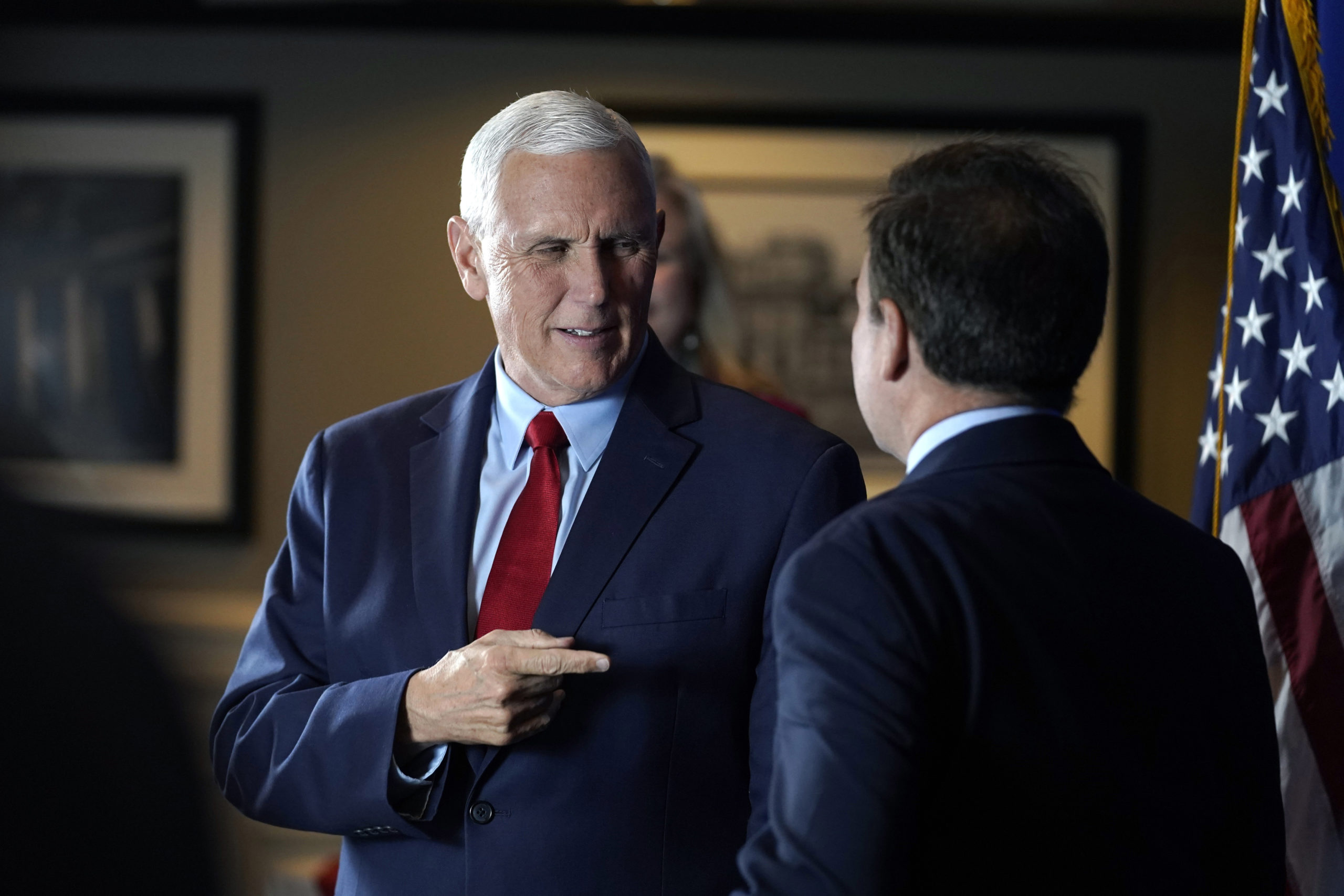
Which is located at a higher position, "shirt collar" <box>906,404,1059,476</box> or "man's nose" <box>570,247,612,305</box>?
"man's nose" <box>570,247,612,305</box>

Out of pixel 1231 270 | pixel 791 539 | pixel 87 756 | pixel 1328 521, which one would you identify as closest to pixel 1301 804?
pixel 1328 521

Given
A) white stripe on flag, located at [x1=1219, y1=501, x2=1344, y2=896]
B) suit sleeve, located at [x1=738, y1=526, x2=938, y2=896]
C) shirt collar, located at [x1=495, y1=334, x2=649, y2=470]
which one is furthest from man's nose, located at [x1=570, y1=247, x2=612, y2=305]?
white stripe on flag, located at [x1=1219, y1=501, x2=1344, y2=896]

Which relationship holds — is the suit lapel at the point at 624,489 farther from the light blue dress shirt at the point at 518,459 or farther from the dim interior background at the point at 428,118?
the dim interior background at the point at 428,118

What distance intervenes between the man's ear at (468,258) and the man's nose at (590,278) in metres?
0.16

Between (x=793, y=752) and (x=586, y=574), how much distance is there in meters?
0.48

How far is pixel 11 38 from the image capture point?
153 inches

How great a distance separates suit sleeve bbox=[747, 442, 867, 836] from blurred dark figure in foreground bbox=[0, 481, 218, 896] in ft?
3.03

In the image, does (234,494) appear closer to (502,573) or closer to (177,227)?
(177,227)

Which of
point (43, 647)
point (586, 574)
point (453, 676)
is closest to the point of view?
point (43, 647)

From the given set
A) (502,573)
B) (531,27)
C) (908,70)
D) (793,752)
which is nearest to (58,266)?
(531,27)

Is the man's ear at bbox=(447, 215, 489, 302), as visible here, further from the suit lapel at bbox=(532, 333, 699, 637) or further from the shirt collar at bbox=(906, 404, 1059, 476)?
the shirt collar at bbox=(906, 404, 1059, 476)

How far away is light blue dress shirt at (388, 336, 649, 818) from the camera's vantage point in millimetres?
1537

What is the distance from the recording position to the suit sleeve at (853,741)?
996 millimetres

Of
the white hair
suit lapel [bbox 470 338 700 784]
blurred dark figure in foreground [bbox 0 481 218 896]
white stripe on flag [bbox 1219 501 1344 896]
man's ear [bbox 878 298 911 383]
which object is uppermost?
the white hair
